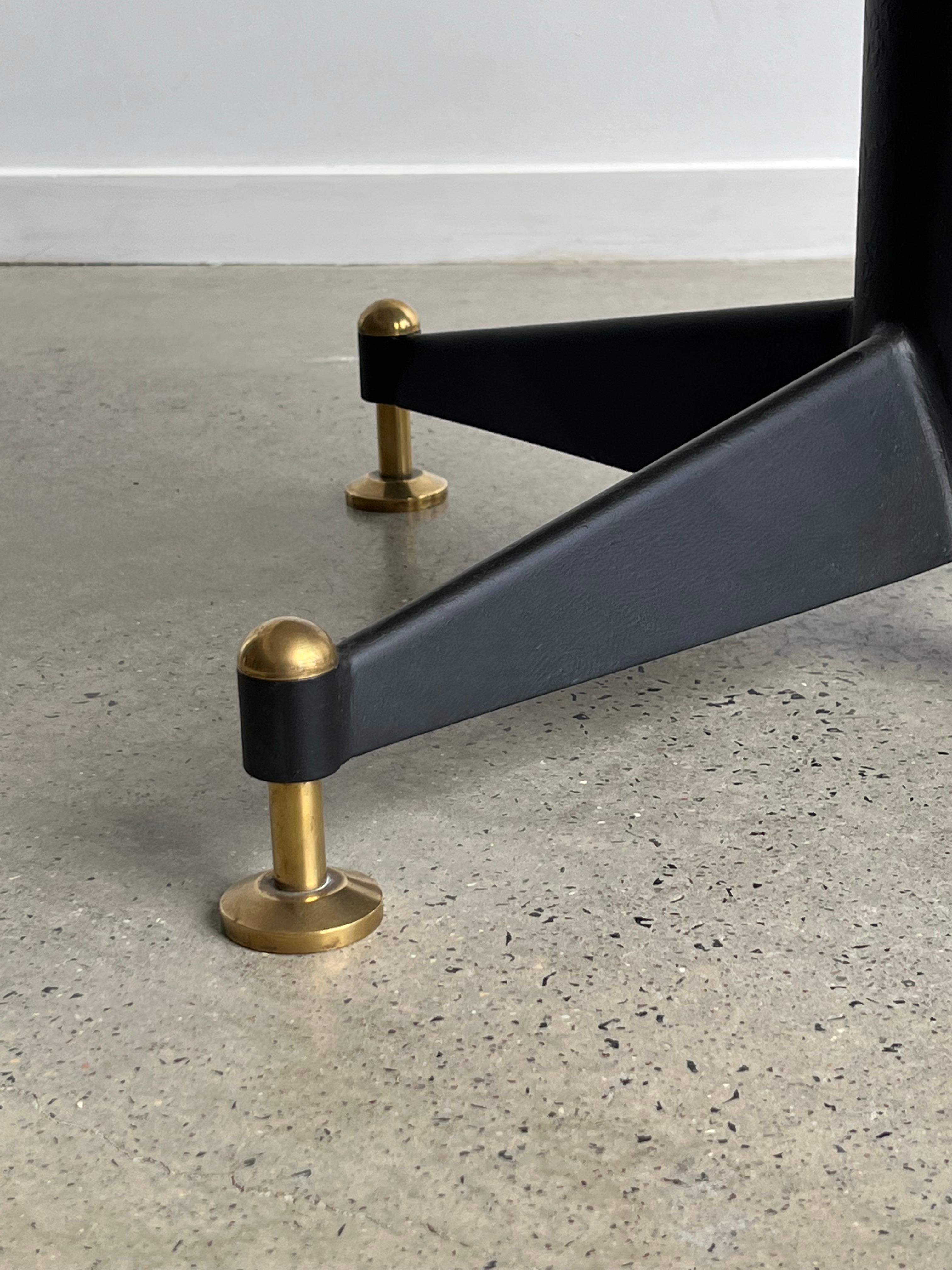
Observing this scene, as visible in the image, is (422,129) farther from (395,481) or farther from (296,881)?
(296,881)

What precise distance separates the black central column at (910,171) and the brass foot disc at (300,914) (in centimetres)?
46

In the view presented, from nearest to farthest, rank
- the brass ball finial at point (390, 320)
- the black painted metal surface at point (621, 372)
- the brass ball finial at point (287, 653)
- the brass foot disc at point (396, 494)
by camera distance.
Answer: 1. the brass ball finial at point (287, 653)
2. the black painted metal surface at point (621, 372)
3. the brass ball finial at point (390, 320)
4. the brass foot disc at point (396, 494)

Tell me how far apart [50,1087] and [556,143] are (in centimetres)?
229

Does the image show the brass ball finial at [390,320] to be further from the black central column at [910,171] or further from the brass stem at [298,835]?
the brass stem at [298,835]

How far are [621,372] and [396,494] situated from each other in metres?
0.34

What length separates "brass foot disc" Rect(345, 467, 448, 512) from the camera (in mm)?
1423

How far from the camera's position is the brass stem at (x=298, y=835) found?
0.72 meters

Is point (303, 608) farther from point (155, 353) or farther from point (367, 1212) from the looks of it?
point (155, 353)

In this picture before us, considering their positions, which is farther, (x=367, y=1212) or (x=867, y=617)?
(x=867, y=617)

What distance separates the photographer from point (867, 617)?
45.1 inches

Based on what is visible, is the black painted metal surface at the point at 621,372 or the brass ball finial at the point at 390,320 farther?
the brass ball finial at the point at 390,320

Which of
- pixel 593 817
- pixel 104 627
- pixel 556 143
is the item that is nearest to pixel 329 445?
pixel 104 627

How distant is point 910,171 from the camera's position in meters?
0.90

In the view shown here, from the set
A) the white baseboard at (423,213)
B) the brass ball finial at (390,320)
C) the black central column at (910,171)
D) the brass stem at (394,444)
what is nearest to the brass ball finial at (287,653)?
the black central column at (910,171)
